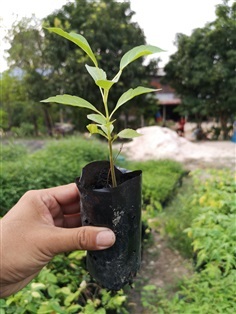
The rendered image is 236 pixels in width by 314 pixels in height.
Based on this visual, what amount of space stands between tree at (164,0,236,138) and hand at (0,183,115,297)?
9.95m

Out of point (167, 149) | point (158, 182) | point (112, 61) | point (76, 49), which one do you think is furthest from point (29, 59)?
point (158, 182)

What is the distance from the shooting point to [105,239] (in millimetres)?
835

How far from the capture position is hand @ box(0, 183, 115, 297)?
33.4 inches

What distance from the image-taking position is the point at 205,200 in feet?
8.45

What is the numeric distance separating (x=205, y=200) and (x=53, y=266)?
55.9 inches

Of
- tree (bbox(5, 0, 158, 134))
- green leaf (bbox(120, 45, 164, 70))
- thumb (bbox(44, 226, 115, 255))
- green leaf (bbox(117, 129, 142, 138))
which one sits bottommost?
thumb (bbox(44, 226, 115, 255))

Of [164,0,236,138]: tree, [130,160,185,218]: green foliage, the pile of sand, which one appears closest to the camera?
[130,160,185,218]: green foliage

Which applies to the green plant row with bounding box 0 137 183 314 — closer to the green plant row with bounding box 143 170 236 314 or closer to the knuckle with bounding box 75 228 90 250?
the green plant row with bounding box 143 170 236 314

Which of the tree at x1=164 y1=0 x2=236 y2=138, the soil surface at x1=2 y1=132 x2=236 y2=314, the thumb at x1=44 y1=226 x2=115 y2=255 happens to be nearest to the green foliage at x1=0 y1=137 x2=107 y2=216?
the soil surface at x1=2 y1=132 x2=236 y2=314

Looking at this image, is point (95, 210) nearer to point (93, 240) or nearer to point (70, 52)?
point (93, 240)

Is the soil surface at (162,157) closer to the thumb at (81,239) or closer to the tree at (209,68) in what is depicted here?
the thumb at (81,239)

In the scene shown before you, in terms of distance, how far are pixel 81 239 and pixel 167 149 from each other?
7.75 m

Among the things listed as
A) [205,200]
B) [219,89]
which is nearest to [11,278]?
[205,200]

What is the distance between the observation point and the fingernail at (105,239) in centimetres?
83
